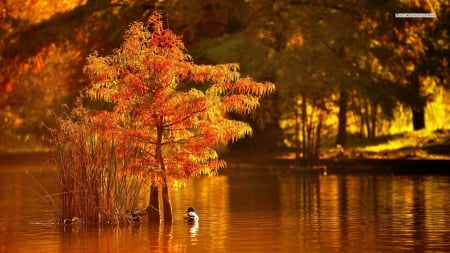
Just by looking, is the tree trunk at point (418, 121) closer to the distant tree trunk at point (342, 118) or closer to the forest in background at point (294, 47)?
the forest in background at point (294, 47)

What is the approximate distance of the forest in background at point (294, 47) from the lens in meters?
40.5

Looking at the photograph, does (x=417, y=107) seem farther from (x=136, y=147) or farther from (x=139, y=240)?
(x=139, y=240)

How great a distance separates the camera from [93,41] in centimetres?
4531

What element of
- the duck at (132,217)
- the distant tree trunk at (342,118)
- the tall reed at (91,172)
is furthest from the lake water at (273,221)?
the distant tree trunk at (342,118)

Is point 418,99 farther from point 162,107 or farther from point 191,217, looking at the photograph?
point 191,217

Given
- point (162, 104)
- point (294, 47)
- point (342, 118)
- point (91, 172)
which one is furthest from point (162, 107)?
point (342, 118)

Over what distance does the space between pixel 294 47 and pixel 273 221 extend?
19139 mm

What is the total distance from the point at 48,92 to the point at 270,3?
2748cm

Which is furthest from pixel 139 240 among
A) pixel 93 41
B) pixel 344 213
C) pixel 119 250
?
pixel 93 41

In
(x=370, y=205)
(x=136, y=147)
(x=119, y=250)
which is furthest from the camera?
(x=370, y=205)

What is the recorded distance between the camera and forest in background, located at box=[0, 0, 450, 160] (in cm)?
4053

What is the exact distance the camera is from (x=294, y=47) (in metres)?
40.6

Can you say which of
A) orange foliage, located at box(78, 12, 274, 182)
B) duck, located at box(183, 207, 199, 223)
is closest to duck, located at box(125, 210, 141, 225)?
orange foliage, located at box(78, 12, 274, 182)

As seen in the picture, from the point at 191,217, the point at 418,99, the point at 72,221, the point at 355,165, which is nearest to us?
the point at 72,221
